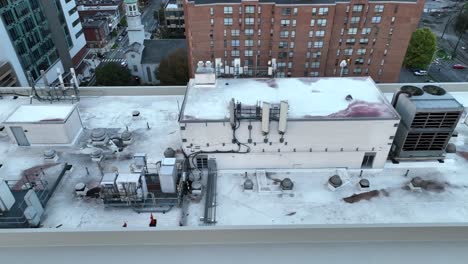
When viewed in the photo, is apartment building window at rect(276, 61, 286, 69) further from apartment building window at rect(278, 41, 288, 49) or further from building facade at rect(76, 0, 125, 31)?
building facade at rect(76, 0, 125, 31)

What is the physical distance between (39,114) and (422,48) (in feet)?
257

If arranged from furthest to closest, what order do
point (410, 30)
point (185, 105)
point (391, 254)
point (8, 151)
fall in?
point (410, 30), point (8, 151), point (185, 105), point (391, 254)

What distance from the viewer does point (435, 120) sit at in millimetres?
21953

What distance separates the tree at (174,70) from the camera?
66.5m

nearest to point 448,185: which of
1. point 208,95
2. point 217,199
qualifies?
point 217,199

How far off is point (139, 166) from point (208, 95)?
7.27 m

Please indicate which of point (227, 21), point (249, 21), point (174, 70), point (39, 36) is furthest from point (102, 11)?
point (249, 21)

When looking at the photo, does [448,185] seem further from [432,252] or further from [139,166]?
[139,166]

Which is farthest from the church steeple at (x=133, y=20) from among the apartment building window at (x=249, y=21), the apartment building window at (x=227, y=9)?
the apartment building window at (x=249, y=21)

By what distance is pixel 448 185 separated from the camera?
22531 millimetres

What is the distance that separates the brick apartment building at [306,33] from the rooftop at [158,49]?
635 inches

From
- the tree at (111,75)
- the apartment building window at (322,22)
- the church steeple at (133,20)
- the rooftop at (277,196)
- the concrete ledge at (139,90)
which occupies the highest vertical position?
the concrete ledge at (139,90)

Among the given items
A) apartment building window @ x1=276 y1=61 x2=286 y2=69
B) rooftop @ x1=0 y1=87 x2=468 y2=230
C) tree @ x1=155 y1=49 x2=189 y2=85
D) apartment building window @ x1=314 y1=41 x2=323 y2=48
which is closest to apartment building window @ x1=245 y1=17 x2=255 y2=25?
apartment building window @ x1=276 y1=61 x2=286 y2=69

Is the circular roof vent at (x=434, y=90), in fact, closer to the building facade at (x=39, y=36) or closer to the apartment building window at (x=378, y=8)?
the apartment building window at (x=378, y=8)
